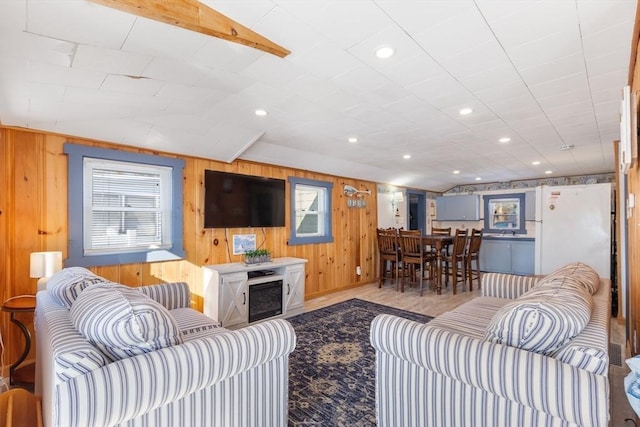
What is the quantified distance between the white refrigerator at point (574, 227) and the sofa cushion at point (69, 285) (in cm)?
445

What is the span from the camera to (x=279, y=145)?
153 inches

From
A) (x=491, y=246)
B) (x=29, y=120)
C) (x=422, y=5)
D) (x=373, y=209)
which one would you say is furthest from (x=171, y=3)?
(x=491, y=246)

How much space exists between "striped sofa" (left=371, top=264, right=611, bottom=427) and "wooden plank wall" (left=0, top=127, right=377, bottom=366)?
253cm

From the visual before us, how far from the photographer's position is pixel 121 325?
119 centimetres

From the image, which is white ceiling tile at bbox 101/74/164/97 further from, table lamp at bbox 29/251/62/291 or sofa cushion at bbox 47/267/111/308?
table lamp at bbox 29/251/62/291

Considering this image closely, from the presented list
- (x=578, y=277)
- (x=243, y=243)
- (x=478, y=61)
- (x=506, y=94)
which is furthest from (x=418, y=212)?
(x=478, y=61)

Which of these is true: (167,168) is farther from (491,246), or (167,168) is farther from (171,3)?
(491,246)

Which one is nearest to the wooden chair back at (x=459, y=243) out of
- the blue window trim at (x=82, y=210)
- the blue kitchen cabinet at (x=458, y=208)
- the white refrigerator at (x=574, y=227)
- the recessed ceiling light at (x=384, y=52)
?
the white refrigerator at (x=574, y=227)

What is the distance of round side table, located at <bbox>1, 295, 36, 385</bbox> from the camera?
7.06ft

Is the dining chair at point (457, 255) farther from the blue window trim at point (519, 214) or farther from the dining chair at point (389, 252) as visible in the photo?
the blue window trim at point (519, 214)

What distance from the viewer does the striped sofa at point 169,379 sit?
1.04 meters

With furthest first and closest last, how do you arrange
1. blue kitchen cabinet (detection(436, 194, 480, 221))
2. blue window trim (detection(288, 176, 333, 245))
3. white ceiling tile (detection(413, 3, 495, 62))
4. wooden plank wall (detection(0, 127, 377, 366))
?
blue kitchen cabinet (detection(436, 194, 480, 221)), blue window trim (detection(288, 176, 333, 245)), wooden plank wall (detection(0, 127, 377, 366)), white ceiling tile (detection(413, 3, 495, 62))

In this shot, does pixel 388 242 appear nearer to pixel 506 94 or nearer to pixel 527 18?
pixel 506 94

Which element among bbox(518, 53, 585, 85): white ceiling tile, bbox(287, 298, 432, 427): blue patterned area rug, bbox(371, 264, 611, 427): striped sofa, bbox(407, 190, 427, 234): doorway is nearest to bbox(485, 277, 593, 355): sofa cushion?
bbox(371, 264, 611, 427): striped sofa
